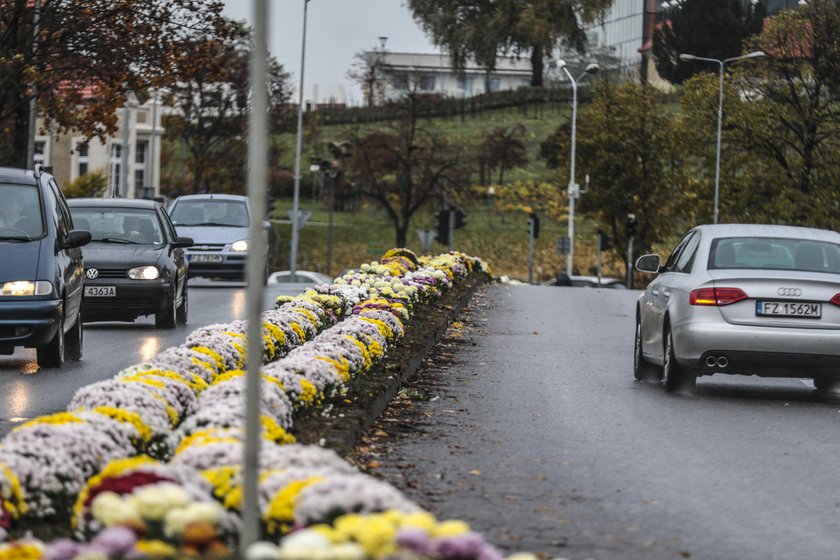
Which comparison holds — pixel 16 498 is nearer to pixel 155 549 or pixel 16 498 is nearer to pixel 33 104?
pixel 155 549

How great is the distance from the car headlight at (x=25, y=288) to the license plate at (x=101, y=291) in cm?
550

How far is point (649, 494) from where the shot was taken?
29.9 feet

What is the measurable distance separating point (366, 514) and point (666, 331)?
9.27 meters

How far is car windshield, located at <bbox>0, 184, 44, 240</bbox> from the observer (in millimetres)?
15797

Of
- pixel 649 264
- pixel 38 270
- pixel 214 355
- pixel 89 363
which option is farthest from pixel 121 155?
pixel 214 355

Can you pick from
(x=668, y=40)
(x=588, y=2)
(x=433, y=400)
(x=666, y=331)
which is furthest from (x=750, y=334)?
(x=668, y=40)

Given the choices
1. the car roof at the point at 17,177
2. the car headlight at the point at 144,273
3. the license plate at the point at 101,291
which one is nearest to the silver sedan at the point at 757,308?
the car roof at the point at 17,177

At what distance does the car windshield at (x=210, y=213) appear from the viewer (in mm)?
32344

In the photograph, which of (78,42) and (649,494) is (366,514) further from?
(78,42)

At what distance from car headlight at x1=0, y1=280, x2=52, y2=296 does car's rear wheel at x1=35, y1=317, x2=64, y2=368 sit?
37 centimetres

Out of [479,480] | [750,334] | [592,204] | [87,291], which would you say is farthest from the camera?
[592,204]

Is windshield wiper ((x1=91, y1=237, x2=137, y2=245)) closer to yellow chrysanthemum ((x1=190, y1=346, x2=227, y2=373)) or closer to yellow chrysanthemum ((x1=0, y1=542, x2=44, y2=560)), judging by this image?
yellow chrysanthemum ((x1=190, y1=346, x2=227, y2=373))

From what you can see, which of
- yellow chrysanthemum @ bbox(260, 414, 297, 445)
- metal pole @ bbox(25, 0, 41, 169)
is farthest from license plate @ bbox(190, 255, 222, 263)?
yellow chrysanthemum @ bbox(260, 414, 297, 445)

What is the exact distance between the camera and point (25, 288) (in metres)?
15.2
